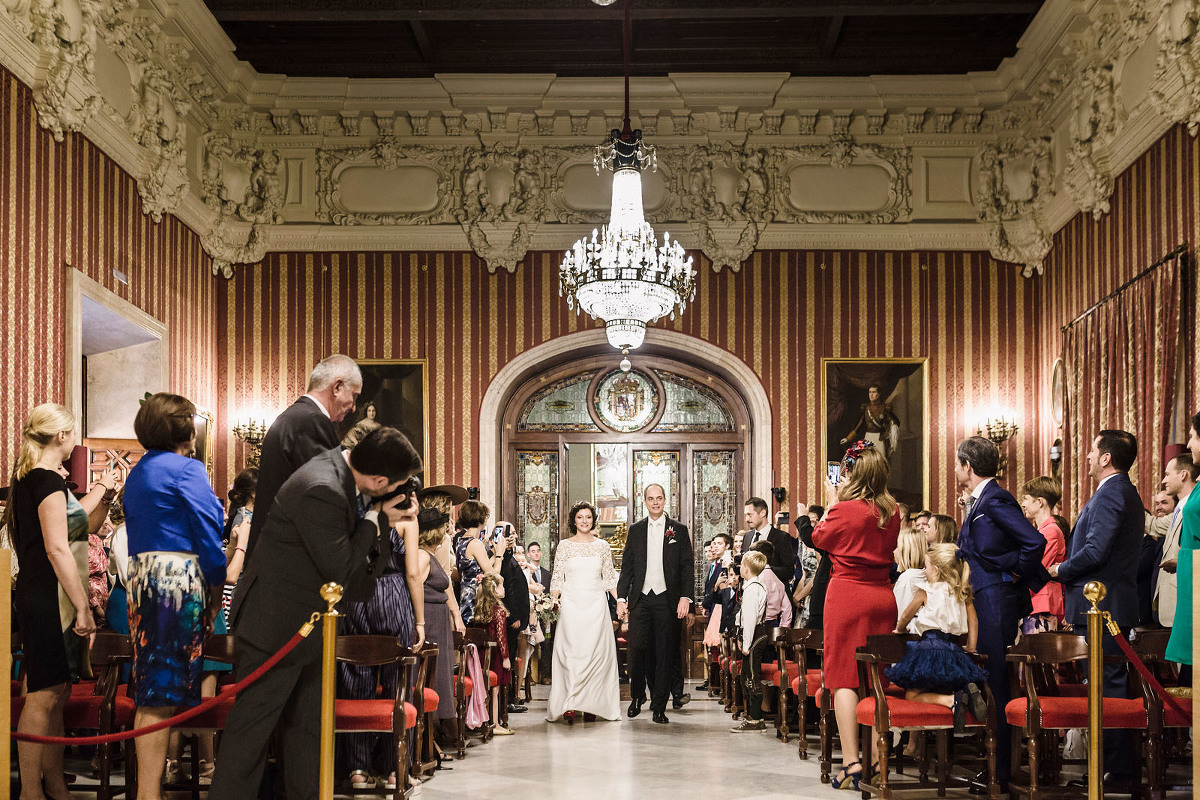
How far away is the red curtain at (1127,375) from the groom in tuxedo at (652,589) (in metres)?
3.65

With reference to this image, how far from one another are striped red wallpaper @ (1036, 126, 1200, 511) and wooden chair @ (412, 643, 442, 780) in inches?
226

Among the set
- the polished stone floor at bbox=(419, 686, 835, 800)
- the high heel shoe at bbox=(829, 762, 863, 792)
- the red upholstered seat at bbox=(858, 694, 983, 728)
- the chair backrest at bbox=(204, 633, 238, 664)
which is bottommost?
the polished stone floor at bbox=(419, 686, 835, 800)

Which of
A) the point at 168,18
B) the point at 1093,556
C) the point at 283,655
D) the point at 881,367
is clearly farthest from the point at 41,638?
the point at 881,367

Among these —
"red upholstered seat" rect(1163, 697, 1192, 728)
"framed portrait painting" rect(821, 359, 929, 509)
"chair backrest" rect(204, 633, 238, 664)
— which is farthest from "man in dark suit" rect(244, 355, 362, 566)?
"framed portrait painting" rect(821, 359, 929, 509)

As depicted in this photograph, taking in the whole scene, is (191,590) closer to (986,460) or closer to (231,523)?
(231,523)

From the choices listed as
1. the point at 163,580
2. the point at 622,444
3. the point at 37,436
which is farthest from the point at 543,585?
the point at 163,580

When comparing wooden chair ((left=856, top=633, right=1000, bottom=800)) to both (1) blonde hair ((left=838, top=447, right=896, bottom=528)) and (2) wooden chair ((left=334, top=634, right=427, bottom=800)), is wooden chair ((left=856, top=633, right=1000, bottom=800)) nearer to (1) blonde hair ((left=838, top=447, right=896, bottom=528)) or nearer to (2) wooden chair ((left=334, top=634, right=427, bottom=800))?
(1) blonde hair ((left=838, top=447, right=896, bottom=528))

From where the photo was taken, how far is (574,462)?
45.1 feet

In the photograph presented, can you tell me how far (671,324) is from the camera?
1296 centimetres

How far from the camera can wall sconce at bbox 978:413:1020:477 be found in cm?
1254

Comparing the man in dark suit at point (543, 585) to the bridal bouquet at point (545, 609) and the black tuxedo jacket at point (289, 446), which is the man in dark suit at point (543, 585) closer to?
the bridal bouquet at point (545, 609)

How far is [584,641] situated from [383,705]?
141 inches

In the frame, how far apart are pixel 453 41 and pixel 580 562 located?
19.7 ft

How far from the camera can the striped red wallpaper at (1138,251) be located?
28.7ft
